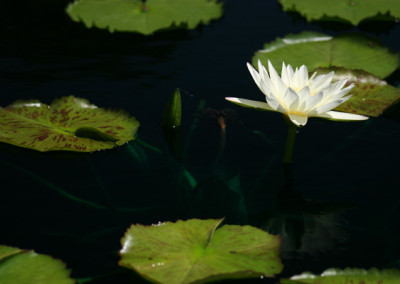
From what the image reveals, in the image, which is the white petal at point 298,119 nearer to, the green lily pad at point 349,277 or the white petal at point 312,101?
the white petal at point 312,101

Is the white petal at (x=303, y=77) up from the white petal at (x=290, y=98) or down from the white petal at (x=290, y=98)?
up

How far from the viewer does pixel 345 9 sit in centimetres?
336

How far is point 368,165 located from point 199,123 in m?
0.73

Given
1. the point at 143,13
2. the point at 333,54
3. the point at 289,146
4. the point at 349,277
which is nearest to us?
the point at 349,277

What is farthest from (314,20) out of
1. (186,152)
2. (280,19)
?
(186,152)

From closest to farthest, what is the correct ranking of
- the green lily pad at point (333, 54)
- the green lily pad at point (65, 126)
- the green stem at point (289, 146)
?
the green stem at point (289, 146) → the green lily pad at point (65, 126) → the green lily pad at point (333, 54)

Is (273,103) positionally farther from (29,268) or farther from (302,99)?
(29,268)

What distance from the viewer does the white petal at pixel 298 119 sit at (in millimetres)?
1877

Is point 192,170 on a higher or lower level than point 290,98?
lower

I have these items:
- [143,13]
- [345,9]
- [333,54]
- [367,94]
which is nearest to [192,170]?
[367,94]

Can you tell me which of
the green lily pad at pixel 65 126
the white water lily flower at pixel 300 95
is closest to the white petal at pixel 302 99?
the white water lily flower at pixel 300 95

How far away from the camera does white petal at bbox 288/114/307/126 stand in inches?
73.9

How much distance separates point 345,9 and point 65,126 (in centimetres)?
197

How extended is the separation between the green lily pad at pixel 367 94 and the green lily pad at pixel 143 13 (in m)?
1.07
